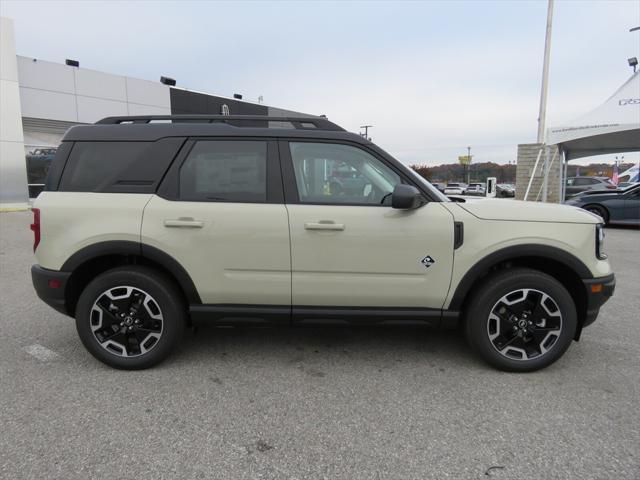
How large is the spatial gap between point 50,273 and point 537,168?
18602 mm

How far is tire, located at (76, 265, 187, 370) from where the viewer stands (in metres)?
3.19

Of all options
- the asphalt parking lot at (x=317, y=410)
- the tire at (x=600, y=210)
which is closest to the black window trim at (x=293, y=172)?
the asphalt parking lot at (x=317, y=410)

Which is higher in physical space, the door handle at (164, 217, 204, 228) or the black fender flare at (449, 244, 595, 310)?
the door handle at (164, 217, 204, 228)

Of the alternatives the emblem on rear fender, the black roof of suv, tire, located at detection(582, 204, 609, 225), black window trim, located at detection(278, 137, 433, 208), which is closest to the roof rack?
the black roof of suv

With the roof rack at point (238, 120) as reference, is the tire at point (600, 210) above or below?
below

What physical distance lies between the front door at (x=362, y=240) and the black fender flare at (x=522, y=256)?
0.16 metres

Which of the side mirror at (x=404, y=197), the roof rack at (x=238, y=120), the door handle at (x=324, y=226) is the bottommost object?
the door handle at (x=324, y=226)

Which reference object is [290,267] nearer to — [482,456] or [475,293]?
[475,293]

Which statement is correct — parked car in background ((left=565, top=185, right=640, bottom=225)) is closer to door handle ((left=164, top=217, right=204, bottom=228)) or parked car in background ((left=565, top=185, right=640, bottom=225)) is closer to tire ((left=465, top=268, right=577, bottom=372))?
tire ((left=465, top=268, right=577, bottom=372))

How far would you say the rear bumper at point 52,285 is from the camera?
3213 millimetres

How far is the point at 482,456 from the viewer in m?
2.28

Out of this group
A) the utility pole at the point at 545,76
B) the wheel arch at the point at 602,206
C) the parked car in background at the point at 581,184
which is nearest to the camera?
the wheel arch at the point at 602,206

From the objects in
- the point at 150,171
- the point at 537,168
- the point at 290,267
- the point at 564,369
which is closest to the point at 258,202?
the point at 290,267

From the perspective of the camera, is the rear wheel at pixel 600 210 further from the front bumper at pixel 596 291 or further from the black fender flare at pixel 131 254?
the black fender flare at pixel 131 254
